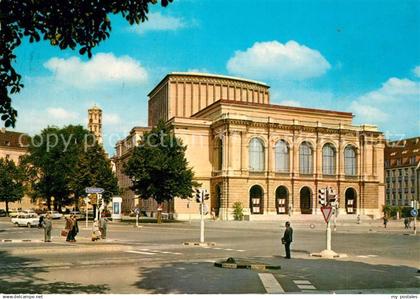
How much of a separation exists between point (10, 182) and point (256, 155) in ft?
163

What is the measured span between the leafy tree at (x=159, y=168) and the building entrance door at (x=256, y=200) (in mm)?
23112

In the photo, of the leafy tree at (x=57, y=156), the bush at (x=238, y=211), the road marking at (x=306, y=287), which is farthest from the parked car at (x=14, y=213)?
the road marking at (x=306, y=287)

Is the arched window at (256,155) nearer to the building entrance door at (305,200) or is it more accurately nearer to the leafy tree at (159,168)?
the building entrance door at (305,200)

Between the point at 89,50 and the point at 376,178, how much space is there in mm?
96204

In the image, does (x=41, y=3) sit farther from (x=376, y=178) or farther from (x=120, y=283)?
(x=376, y=178)

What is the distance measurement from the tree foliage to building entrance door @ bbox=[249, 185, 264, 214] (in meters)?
23.1

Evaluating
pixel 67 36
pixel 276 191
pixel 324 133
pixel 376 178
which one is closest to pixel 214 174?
pixel 276 191

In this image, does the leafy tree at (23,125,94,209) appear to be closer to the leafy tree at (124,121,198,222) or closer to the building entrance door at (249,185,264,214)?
the leafy tree at (124,121,198,222)

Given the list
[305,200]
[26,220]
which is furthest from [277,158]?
[26,220]

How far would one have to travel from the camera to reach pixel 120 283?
15742 mm

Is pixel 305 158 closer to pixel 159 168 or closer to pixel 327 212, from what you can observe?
pixel 159 168

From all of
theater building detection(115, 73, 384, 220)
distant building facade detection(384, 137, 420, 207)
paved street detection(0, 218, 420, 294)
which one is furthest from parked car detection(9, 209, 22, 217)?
distant building facade detection(384, 137, 420, 207)

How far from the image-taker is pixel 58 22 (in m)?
10.4

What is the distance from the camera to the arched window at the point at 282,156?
3676 inches
